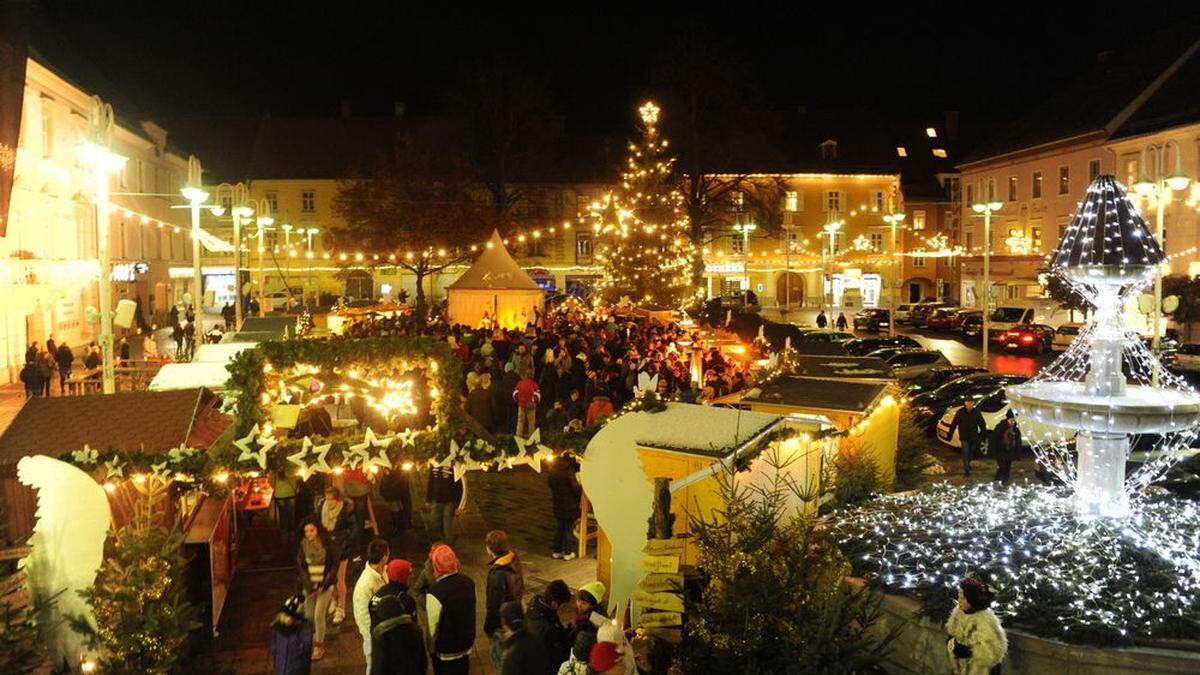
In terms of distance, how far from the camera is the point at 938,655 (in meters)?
7.83

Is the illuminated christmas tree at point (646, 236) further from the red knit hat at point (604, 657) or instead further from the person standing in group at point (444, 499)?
the red knit hat at point (604, 657)

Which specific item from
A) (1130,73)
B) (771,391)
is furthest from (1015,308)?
(771,391)

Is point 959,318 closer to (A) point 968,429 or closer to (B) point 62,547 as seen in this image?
(A) point 968,429

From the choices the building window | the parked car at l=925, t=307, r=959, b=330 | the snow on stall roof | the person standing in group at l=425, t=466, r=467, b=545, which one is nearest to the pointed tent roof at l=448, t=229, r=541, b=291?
the person standing in group at l=425, t=466, r=467, b=545

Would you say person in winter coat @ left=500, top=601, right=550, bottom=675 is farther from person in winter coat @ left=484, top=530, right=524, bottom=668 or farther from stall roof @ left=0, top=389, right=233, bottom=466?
stall roof @ left=0, top=389, right=233, bottom=466

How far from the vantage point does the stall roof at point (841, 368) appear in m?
17.2

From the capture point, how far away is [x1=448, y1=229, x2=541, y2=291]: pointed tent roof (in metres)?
31.5

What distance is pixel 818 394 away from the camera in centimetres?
1332

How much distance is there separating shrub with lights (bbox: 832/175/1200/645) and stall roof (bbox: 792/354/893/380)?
626cm

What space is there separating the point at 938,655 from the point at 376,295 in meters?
60.7

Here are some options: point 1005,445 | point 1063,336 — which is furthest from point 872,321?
point 1005,445

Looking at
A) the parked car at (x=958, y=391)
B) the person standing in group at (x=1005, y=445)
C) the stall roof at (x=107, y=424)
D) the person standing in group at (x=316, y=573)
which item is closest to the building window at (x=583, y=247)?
the parked car at (x=958, y=391)

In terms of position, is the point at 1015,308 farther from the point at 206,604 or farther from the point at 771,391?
the point at 206,604

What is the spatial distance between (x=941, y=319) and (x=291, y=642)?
4597 centimetres
